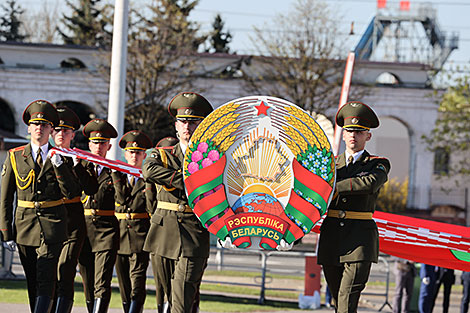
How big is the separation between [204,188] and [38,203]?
6.24ft

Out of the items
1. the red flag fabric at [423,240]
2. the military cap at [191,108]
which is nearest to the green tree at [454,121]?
the red flag fabric at [423,240]

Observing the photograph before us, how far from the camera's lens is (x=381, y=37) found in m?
44.3

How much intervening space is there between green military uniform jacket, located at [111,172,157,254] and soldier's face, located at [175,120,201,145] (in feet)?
5.77

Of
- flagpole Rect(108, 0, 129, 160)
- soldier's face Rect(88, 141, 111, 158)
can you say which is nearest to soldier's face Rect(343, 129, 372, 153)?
soldier's face Rect(88, 141, 111, 158)

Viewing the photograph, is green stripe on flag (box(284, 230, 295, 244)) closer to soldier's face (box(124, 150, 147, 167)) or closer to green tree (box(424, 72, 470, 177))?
soldier's face (box(124, 150, 147, 167))

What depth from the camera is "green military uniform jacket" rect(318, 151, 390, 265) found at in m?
6.80

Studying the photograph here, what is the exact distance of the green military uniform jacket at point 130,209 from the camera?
339 inches

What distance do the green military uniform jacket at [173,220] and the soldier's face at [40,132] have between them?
3.94ft

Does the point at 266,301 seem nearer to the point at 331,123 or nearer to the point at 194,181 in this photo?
the point at 194,181

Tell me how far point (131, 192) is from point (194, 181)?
2.34m

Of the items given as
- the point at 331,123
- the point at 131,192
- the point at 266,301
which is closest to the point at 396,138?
the point at 331,123

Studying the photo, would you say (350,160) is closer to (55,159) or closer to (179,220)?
(179,220)

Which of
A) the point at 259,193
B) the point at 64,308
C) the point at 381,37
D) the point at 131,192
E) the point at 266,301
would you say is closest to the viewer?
the point at 259,193

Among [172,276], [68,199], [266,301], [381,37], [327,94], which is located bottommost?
[266,301]
